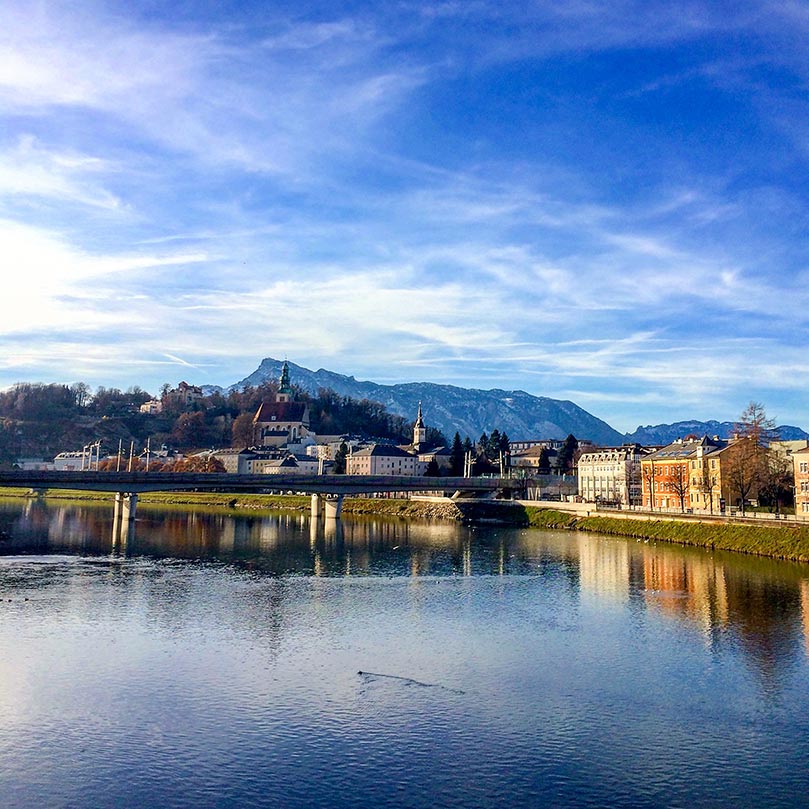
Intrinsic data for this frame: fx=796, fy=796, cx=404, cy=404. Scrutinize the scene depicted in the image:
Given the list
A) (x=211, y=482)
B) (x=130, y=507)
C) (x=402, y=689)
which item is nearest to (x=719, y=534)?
(x=402, y=689)

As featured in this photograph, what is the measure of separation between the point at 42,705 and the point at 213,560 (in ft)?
139

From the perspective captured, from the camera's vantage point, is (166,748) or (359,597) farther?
(359,597)

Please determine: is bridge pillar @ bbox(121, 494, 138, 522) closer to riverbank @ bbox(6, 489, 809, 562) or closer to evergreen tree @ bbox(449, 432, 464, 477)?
riverbank @ bbox(6, 489, 809, 562)

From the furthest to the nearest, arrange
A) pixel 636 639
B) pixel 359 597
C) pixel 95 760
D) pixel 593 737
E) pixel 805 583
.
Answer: pixel 805 583, pixel 359 597, pixel 636 639, pixel 593 737, pixel 95 760

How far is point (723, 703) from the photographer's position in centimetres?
2912

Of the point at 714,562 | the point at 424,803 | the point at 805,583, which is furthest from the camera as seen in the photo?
the point at 714,562

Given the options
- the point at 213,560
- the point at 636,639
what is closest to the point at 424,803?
the point at 636,639

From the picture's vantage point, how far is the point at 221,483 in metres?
103

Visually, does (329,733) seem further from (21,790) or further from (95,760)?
(21,790)

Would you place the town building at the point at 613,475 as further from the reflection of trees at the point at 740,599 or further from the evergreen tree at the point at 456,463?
the reflection of trees at the point at 740,599

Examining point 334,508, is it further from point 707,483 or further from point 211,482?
point 707,483

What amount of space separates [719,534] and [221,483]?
60.0 m

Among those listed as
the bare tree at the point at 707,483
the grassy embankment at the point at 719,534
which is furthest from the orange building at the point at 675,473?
the grassy embankment at the point at 719,534

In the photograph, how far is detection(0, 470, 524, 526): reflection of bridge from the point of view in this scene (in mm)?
92250
